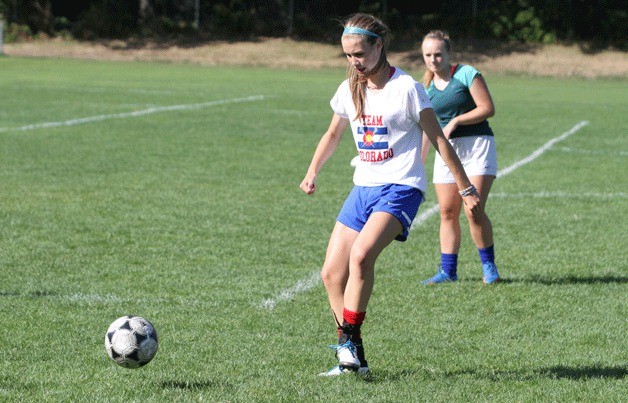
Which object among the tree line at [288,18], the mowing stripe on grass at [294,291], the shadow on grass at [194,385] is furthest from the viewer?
the tree line at [288,18]

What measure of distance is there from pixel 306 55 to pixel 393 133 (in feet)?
147

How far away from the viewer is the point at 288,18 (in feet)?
180

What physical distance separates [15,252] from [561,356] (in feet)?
16.6

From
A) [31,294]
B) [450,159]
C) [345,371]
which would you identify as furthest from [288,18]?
[345,371]

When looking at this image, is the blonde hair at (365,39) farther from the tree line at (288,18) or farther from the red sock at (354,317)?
the tree line at (288,18)

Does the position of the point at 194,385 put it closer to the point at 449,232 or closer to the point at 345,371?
the point at 345,371

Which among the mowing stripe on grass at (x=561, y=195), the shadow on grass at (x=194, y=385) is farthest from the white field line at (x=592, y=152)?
the shadow on grass at (x=194, y=385)

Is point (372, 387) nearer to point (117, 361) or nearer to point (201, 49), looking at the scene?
point (117, 361)

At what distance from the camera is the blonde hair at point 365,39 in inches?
240

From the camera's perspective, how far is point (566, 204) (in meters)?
13.3

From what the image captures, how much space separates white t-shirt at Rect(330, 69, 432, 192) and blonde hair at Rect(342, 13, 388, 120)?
45 millimetres

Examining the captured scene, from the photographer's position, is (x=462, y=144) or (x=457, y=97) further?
(x=462, y=144)

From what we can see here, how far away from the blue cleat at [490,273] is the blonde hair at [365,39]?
10.1ft

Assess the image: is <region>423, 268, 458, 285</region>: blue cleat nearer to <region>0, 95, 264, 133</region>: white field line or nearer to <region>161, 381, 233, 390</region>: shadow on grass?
<region>161, 381, 233, 390</region>: shadow on grass
